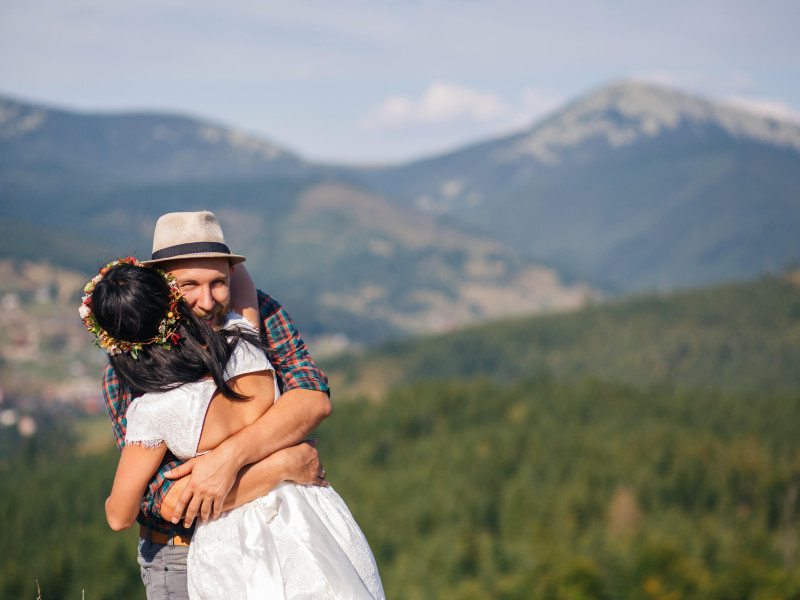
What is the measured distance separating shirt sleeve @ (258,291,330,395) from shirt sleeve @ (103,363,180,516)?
2.25 feet

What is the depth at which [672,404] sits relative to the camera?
435ft

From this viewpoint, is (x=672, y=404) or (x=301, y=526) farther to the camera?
(x=672, y=404)

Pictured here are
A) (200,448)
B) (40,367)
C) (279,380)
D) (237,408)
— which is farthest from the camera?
(40,367)

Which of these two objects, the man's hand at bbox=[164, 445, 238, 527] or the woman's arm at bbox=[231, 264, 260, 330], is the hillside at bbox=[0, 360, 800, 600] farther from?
the man's hand at bbox=[164, 445, 238, 527]

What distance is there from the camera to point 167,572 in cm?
434

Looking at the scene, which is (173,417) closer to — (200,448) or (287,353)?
(200,448)

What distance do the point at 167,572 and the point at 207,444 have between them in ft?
2.36

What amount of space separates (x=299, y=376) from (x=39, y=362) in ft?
599

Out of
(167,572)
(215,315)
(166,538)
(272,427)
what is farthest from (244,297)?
(167,572)

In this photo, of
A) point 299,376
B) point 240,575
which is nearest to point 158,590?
point 240,575

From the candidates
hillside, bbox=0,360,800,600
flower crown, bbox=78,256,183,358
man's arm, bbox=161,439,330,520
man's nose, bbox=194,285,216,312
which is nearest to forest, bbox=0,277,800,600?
hillside, bbox=0,360,800,600

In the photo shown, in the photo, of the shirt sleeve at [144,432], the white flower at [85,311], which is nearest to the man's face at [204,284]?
the white flower at [85,311]

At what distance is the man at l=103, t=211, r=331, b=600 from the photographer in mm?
4047

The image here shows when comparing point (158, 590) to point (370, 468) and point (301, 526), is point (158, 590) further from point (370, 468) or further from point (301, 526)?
point (370, 468)
